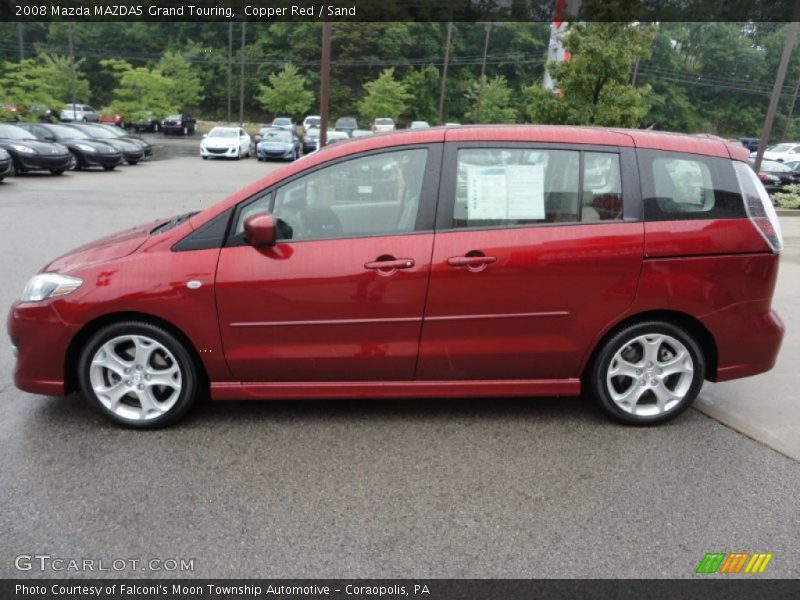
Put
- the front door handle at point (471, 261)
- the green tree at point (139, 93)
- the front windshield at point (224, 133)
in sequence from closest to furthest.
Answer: the front door handle at point (471, 261) < the front windshield at point (224, 133) < the green tree at point (139, 93)

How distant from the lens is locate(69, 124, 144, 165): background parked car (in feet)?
76.1

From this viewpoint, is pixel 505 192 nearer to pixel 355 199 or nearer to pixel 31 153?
pixel 355 199

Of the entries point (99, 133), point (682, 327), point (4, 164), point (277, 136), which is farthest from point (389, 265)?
point (277, 136)

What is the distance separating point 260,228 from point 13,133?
18.7 meters

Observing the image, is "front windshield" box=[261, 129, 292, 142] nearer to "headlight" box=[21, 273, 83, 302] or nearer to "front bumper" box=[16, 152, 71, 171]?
"front bumper" box=[16, 152, 71, 171]

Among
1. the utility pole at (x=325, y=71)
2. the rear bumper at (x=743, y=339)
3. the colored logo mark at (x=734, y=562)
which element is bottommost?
the colored logo mark at (x=734, y=562)

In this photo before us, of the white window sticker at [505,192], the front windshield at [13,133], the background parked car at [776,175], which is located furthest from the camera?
the background parked car at [776,175]

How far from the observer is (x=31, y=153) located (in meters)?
17.3

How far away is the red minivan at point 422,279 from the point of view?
3518 mm

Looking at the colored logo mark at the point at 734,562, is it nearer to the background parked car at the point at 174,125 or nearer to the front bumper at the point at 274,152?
the front bumper at the point at 274,152

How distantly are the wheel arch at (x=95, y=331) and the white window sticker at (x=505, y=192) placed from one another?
1.77 metres

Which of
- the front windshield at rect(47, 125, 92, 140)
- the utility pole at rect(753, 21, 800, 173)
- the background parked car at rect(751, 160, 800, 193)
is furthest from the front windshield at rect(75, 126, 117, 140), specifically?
the background parked car at rect(751, 160, 800, 193)

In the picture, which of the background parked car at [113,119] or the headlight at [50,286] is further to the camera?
the background parked car at [113,119]

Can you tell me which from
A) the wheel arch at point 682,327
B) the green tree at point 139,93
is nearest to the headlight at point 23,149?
the wheel arch at point 682,327
